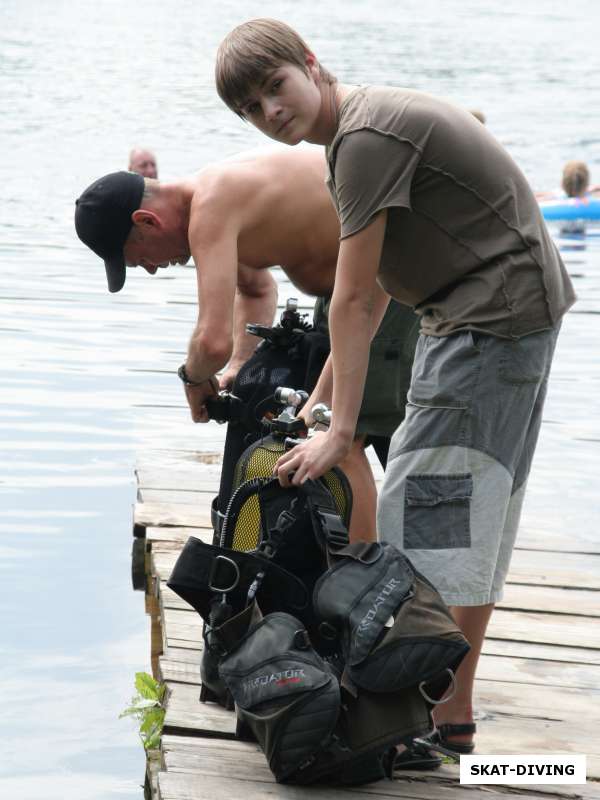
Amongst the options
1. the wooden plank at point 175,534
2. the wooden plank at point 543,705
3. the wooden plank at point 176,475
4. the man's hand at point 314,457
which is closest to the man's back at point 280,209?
the man's hand at point 314,457

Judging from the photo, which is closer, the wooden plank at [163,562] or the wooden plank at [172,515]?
the wooden plank at [163,562]

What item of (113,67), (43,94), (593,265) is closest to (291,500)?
(593,265)

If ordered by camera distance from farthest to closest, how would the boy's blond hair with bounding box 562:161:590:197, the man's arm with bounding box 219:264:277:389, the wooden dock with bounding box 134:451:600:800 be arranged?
the boy's blond hair with bounding box 562:161:590:197 → the man's arm with bounding box 219:264:277:389 → the wooden dock with bounding box 134:451:600:800

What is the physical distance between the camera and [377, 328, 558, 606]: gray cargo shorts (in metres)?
3.23

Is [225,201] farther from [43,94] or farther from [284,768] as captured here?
[43,94]

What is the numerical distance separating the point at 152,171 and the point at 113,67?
3208cm

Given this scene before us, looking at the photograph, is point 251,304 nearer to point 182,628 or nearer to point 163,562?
point 163,562

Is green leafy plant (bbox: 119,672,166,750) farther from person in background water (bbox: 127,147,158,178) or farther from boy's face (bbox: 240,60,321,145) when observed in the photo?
person in background water (bbox: 127,147,158,178)

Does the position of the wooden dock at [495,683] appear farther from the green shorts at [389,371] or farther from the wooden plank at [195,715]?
the green shorts at [389,371]

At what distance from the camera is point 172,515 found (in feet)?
19.5

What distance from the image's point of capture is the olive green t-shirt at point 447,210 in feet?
10.1

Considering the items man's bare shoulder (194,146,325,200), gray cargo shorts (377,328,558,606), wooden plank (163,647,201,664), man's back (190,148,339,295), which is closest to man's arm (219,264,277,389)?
man's back (190,148,339,295)

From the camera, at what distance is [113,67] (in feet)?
153

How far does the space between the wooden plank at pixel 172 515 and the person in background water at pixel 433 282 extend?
2.51 meters
